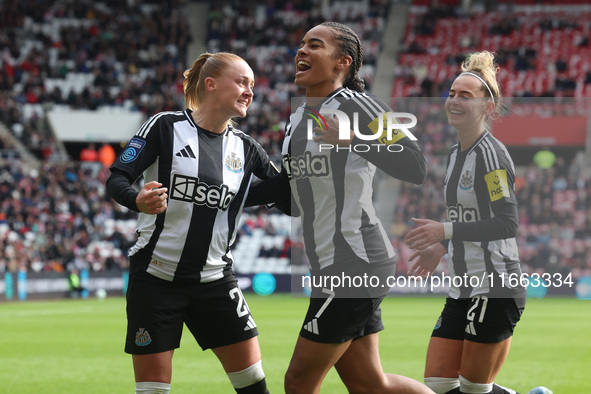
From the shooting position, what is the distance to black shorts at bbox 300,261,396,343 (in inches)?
163

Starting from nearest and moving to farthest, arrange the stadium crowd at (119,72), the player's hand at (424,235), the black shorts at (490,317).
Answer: the player's hand at (424,235), the black shorts at (490,317), the stadium crowd at (119,72)

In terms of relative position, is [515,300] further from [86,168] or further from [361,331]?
[86,168]

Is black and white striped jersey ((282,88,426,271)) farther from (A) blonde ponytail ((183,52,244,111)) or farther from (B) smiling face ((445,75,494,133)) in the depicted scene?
(B) smiling face ((445,75,494,133))

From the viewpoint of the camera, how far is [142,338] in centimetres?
461

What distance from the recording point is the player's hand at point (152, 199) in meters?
4.30

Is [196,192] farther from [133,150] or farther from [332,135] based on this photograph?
[332,135]

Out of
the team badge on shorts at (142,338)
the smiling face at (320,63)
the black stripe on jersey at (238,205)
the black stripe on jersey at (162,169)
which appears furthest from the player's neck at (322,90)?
the team badge on shorts at (142,338)

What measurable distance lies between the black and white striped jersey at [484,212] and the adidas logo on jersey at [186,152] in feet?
5.40

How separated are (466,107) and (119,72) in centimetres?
2854

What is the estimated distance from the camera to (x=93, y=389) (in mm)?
7852

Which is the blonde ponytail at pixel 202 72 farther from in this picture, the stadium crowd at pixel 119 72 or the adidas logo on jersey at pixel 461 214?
the stadium crowd at pixel 119 72

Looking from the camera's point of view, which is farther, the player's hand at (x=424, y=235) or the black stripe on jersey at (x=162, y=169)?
the black stripe on jersey at (x=162, y=169)

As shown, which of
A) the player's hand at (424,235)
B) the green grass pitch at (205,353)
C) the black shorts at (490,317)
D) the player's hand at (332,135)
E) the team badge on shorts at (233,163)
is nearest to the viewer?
the player's hand at (332,135)

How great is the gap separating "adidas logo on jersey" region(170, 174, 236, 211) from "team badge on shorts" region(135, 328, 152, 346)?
2.65ft
